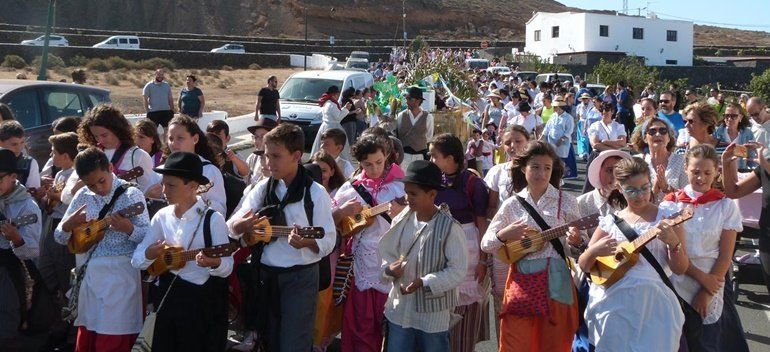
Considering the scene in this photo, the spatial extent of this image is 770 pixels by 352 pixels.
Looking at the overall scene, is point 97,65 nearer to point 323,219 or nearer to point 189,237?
point 189,237

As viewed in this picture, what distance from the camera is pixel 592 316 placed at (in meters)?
4.96

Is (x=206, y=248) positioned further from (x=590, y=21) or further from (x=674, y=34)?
(x=674, y=34)

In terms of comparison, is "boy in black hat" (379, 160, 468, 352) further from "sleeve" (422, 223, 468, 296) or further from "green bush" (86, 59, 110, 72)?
"green bush" (86, 59, 110, 72)

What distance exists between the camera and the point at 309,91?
68.7ft

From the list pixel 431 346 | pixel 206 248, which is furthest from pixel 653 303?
pixel 206 248

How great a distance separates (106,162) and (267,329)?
1.48 m

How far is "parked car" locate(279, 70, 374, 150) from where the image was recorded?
19.7m

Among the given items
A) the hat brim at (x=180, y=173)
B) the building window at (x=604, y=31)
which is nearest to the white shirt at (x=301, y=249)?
the hat brim at (x=180, y=173)

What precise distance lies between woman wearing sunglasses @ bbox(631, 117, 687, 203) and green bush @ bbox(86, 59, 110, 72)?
1753 inches

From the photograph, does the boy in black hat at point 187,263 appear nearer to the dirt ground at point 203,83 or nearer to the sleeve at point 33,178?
the sleeve at point 33,178

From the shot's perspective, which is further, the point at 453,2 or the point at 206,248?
the point at 453,2

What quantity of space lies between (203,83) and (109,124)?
137 feet

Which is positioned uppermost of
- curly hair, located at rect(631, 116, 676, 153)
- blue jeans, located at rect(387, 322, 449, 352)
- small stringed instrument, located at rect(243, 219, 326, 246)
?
curly hair, located at rect(631, 116, 676, 153)

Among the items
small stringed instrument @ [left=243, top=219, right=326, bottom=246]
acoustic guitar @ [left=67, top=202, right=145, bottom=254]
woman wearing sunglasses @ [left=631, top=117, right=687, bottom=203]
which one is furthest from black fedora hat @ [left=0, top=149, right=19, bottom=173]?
woman wearing sunglasses @ [left=631, top=117, right=687, bottom=203]
